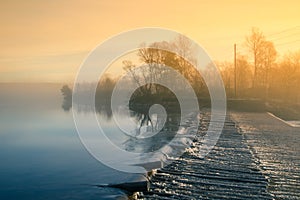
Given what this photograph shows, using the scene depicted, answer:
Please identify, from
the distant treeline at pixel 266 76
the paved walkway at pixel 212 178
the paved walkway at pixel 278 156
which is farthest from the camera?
the distant treeline at pixel 266 76

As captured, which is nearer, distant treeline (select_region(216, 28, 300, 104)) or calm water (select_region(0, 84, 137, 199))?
calm water (select_region(0, 84, 137, 199))

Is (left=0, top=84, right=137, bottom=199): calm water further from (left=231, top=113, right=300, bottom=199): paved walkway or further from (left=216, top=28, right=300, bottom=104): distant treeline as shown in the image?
(left=216, top=28, right=300, bottom=104): distant treeline

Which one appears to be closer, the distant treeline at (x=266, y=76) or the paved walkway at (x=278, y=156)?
the paved walkway at (x=278, y=156)

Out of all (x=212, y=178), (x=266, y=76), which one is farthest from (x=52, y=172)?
(x=266, y=76)

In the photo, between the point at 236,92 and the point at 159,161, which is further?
the point at 236,92

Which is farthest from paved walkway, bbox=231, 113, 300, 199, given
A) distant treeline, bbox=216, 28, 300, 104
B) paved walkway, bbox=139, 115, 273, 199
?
distant treeline, bbox=216, 28, 300, 104

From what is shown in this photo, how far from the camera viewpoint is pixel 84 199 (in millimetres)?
11047

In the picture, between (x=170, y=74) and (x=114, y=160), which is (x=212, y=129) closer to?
(x=114, y=160)

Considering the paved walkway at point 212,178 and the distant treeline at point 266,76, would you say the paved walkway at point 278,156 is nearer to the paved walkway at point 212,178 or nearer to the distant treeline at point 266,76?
the paved walkway at point 212,178

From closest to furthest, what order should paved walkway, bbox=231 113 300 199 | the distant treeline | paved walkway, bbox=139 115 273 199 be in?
paved walkway, bbox=139 115 273 199 < paved walkway, bbox=231 113 300 199 < the distant treeline

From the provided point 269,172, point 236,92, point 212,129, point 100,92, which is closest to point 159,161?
point 269,172

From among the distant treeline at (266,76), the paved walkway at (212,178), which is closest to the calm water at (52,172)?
the paved walkway at (212,178)

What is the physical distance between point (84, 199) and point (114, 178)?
2115 mm

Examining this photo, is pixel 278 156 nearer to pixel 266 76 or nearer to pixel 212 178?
pixel 212 178
